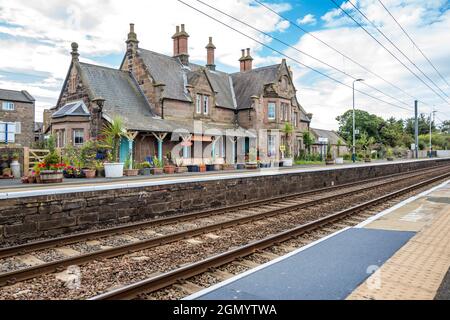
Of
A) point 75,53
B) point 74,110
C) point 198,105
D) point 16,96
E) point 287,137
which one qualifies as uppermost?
point 16,96

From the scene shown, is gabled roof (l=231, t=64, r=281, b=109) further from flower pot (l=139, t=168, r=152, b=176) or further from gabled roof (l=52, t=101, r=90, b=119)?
flower pot (l=139, t=168, r=152, b=176)

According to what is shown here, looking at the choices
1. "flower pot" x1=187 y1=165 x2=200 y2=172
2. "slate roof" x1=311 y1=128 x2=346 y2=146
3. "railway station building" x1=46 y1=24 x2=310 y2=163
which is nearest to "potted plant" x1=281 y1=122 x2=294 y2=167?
"railway station building" x1=46 y1=24 x2=310 y2=163

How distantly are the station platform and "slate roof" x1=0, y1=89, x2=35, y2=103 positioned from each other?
59766 mm

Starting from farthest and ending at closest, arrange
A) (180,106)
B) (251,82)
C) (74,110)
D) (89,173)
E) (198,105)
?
(251,82)
(198,105)
(180,106)
(74,110)
(89,173)

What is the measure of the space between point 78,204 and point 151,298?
16.7 ft

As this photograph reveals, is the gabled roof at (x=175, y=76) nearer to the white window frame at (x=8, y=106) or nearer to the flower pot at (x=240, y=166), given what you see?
the flower pot at (x=240, y=166)

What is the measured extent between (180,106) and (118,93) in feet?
16.8

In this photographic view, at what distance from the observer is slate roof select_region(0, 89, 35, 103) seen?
175ft

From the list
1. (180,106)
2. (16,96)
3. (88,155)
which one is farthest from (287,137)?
(16,96)

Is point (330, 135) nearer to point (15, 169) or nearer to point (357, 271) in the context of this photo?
point (15, 169)

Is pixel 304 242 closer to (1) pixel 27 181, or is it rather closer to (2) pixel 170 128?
(1) pixel 27 181

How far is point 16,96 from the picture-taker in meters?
55.4

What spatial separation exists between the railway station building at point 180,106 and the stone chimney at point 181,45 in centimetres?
5
